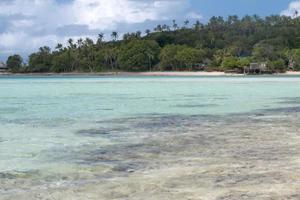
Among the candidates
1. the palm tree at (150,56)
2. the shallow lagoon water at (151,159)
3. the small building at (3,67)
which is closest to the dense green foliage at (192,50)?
the palm tree at (150,56)

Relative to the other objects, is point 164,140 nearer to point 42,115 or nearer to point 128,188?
point 128,188

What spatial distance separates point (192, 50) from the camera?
122750 millimetres

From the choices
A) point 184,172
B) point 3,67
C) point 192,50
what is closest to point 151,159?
point 184,172

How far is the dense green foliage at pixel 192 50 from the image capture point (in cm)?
11638

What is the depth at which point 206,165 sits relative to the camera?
315 inches

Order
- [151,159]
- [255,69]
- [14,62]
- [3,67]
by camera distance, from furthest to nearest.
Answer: [3,67] < [14,62] < [255,69] < [151,159]

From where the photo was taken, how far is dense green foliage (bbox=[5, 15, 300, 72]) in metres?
116

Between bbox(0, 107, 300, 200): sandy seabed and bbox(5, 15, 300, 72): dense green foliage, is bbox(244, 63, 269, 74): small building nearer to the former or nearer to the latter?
bbox(5, 15, 300, 72): dense green foliage

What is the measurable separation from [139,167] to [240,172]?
157cm

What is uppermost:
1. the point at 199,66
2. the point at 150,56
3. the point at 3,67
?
the point at 150,56

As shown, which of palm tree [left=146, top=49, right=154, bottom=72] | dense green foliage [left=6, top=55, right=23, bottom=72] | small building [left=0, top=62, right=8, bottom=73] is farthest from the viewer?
small building [left=0, top=62, right=8, bottom=73]

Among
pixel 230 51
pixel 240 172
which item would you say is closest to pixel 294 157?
pixel 240 172

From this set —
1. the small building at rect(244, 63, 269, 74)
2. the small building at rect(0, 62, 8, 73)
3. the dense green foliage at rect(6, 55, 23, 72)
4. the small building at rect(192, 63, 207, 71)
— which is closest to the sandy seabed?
the small building at rect(244, 63, 269, 74)

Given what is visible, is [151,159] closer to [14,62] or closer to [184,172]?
[184,172]
